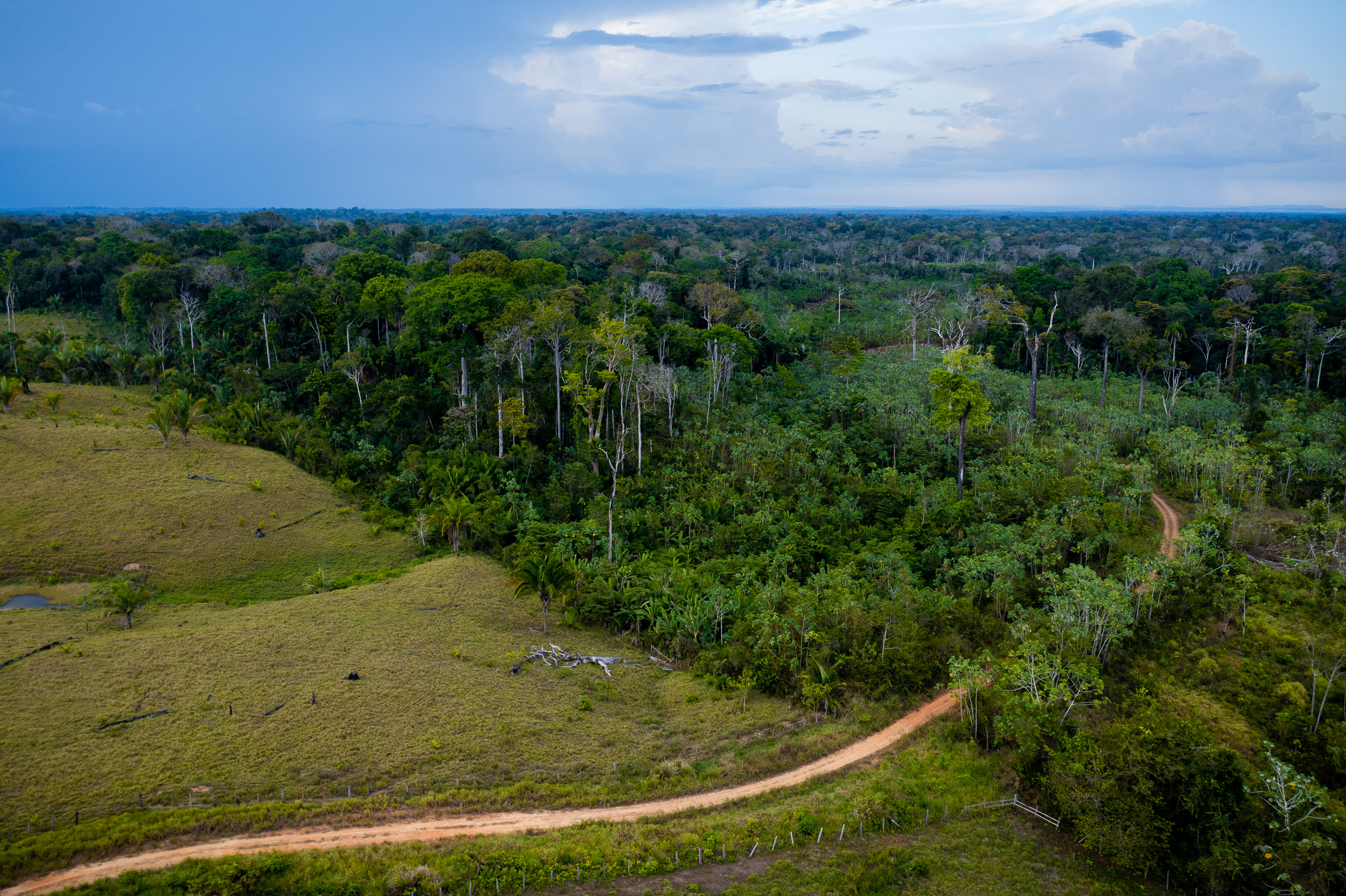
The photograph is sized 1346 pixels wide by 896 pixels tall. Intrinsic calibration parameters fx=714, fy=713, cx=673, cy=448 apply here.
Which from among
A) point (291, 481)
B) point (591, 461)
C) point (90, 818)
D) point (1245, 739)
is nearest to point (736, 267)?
point (591, 461)

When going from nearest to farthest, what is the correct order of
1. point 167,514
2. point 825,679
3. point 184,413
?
1. point 825,679
2. point 167,514
3. point 184,413

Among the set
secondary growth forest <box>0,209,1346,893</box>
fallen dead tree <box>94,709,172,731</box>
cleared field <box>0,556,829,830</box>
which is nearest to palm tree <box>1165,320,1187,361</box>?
secondary growth forest <box>0,209,1346,893</box>

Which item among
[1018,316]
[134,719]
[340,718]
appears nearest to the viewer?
[134,719]

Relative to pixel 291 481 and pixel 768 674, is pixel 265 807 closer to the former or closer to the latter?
pixel 768 674

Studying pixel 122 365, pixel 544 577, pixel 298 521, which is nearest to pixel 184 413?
pixel 298 521

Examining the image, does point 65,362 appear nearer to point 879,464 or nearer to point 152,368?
point 152,368

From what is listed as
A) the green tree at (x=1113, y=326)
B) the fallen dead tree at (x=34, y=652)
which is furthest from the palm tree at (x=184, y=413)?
the green tree at (x=1113, y=326)

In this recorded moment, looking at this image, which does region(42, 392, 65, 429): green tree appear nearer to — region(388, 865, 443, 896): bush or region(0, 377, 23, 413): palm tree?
region(0, 377, 23, 413): palm tree
